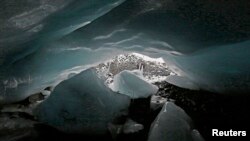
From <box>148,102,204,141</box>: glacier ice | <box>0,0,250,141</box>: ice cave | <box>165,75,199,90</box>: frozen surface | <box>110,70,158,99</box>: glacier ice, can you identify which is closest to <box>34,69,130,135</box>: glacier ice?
<box>0,0,250,141</box>: ice cave

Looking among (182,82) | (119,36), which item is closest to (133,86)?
(182,82)

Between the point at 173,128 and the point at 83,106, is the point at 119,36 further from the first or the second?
the point at 173,128

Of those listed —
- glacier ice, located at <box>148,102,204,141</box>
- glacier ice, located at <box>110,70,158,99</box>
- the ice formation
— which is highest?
the ice formation

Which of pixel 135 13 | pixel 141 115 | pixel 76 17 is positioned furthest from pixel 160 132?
pixel 76 17

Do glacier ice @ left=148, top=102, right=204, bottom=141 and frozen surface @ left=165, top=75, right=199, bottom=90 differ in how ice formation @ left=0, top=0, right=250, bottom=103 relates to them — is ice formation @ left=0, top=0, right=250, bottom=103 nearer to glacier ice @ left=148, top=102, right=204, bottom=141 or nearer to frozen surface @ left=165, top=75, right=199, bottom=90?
frozen surface @ left=165, top=75, right=199, bottom=90

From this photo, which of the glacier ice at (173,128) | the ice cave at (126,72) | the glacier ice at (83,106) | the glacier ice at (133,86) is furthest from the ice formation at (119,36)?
the glacier ice at (173,128)
